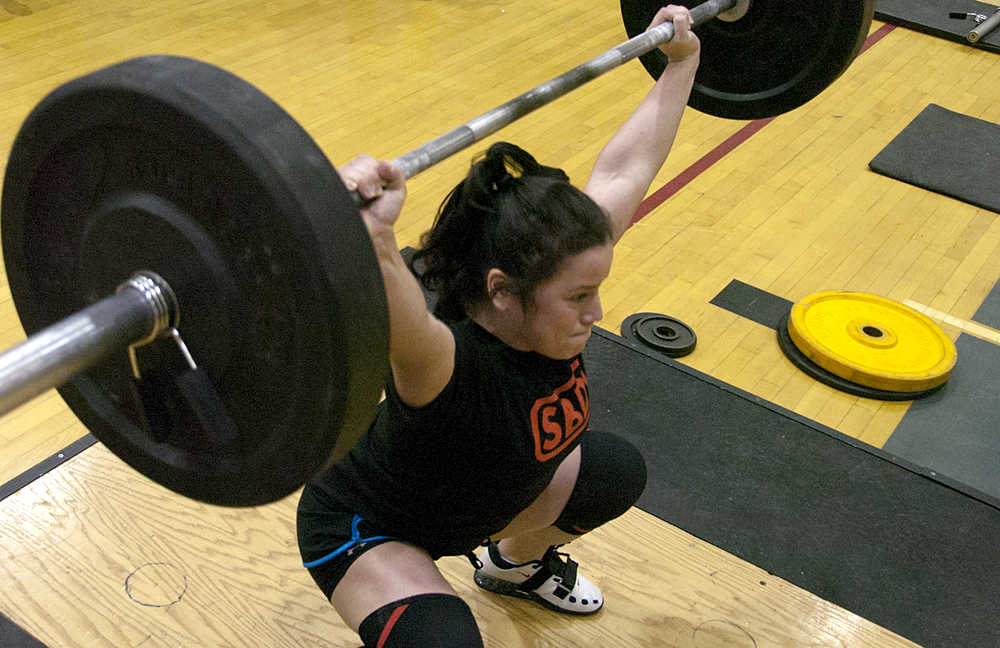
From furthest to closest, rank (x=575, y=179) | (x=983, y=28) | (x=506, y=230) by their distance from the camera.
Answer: (x=983, y=28), (x=575, y=179), (x=506, y=230)

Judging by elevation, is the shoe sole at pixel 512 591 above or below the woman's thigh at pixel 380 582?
below

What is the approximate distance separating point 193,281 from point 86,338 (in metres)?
0.13

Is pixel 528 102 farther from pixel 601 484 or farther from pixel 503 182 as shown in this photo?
pixel 601 484

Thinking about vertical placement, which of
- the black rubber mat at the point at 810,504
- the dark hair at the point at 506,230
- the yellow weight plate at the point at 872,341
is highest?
the dark hair at the point at 506,230

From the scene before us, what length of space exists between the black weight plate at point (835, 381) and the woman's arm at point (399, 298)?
183 centimetres

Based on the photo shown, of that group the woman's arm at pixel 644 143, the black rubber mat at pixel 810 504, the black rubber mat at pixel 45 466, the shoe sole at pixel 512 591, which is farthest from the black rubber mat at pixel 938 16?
the black rubber mat at pixel 45 466

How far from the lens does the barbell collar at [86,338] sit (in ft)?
2.82

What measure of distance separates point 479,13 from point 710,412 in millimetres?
3283

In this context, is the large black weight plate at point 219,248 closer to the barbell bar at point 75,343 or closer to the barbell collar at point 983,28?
the barbell bar at point 75,343

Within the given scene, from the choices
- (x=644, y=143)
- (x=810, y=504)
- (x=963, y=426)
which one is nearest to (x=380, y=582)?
(x=644, y=143)

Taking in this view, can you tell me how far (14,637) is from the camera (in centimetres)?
185

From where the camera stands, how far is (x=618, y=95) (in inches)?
178

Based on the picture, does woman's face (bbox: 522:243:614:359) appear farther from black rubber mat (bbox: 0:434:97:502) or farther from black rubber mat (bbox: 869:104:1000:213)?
black rubber mat (bbox: 869:104:1000:213)

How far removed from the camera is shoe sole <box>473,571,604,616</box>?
2002mm
